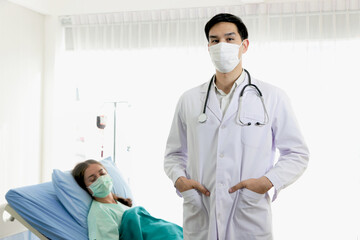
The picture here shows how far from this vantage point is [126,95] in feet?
13.0

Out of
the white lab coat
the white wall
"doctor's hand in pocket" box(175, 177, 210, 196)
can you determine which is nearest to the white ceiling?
the white wall

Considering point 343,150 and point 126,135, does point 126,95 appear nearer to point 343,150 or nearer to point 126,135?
point 126,135

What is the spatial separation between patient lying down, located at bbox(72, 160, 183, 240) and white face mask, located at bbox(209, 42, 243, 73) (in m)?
1.21

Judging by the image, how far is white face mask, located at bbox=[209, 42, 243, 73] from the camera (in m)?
1.66

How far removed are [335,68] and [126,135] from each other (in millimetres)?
1928

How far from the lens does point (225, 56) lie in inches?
65.0

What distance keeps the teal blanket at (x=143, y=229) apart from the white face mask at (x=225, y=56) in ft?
3.93

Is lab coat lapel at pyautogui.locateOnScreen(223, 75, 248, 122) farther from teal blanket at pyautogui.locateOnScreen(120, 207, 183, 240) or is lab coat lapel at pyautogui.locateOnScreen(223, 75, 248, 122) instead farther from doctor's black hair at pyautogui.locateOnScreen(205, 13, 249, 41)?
teal blanket at pyautogui.locateOnScreen(120, 207, 183, 240)

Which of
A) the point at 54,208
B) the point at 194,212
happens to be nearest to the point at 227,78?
the point at 194,212

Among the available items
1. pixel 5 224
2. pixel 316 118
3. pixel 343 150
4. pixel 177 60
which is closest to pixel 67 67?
pixel 177 60

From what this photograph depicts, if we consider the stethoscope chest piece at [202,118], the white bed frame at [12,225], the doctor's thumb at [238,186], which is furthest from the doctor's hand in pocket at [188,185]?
the white bed frame at [12,225]

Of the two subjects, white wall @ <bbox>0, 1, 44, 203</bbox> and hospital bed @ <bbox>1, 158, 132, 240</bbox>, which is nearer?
hospital bed @ <bbox>1, 158, 132, 240</bbox>

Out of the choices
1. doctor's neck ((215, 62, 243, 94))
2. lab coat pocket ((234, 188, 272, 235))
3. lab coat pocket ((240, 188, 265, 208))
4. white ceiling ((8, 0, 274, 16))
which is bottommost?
lab coat pocket ((234, 188, 272, 235))

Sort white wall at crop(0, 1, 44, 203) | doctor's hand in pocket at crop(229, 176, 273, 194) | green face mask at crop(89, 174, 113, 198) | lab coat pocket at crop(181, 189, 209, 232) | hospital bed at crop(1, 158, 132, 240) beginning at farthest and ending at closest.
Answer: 1. white wall at crop(0, 1, 44, 203)
2. green face mask at crop(89, 174, 113, 198)
3. hospital bed at crop(1, 158, 132, 240)
4. lab coat pocket at crop(181, 189, 209, 232)
5. doctor's hand in pocket at crop(229, 176, 273, 194)
